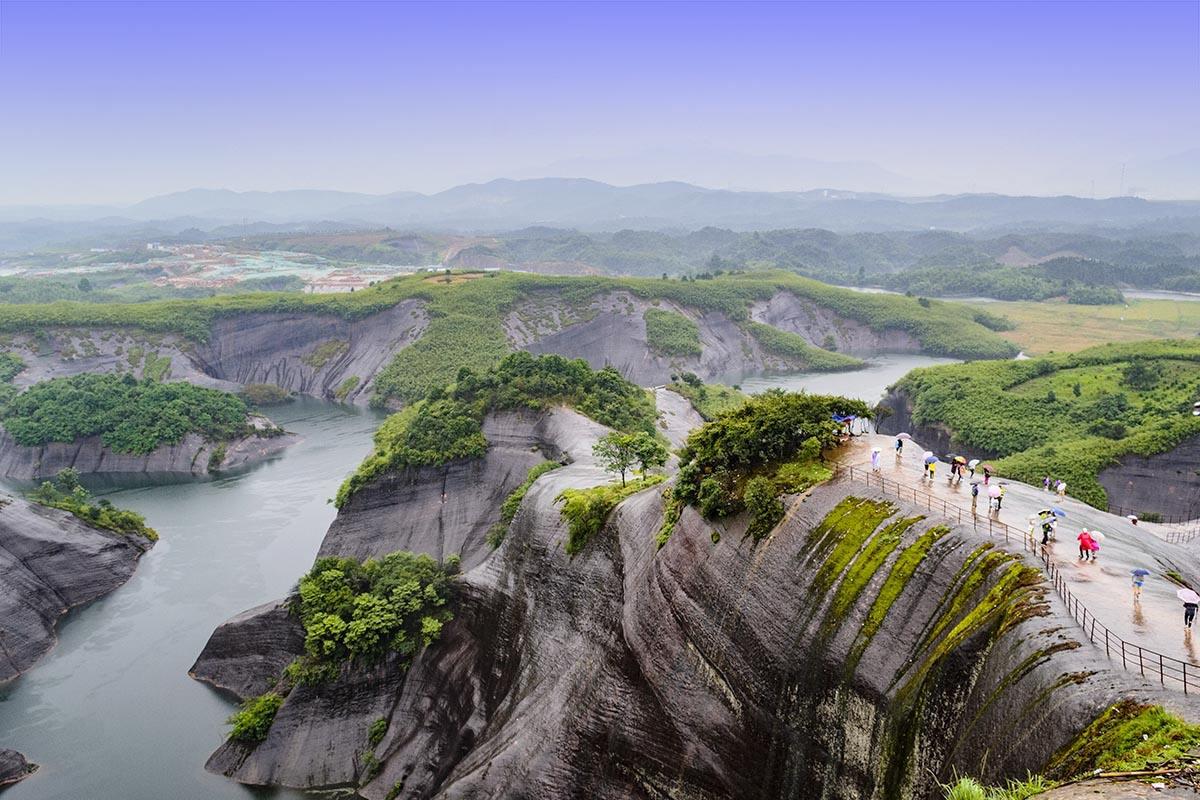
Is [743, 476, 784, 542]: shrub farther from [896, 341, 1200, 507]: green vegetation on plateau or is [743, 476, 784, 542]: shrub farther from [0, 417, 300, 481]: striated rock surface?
[0, 417, 300, 481]: striated rock surface

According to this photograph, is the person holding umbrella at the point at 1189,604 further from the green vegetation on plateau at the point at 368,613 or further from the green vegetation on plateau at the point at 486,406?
the green vegetation on plateau at the point at 486,406

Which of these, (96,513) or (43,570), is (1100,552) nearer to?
(43,570)

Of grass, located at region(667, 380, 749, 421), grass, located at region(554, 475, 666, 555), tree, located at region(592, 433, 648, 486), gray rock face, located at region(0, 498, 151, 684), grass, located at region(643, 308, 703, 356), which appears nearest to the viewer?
grass, located at region(554, 475, 666, 555)

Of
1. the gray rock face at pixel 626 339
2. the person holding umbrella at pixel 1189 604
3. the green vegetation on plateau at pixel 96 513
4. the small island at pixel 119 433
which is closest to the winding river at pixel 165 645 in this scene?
the green vegetation on plateau at pixel 96 513

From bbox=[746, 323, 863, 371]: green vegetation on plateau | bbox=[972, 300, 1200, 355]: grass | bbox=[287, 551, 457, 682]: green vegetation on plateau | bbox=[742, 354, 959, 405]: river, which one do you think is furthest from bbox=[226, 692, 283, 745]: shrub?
bbox=[972, 300, 1200, 355]: grass

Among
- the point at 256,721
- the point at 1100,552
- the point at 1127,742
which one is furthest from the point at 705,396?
the point at 1127,742

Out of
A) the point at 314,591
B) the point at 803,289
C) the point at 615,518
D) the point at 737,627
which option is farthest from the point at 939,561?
the point at 803,289

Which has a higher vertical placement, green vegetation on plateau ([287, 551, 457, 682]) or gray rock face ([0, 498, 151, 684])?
green vegetation on plateau ([287, 551, 457, 682])
